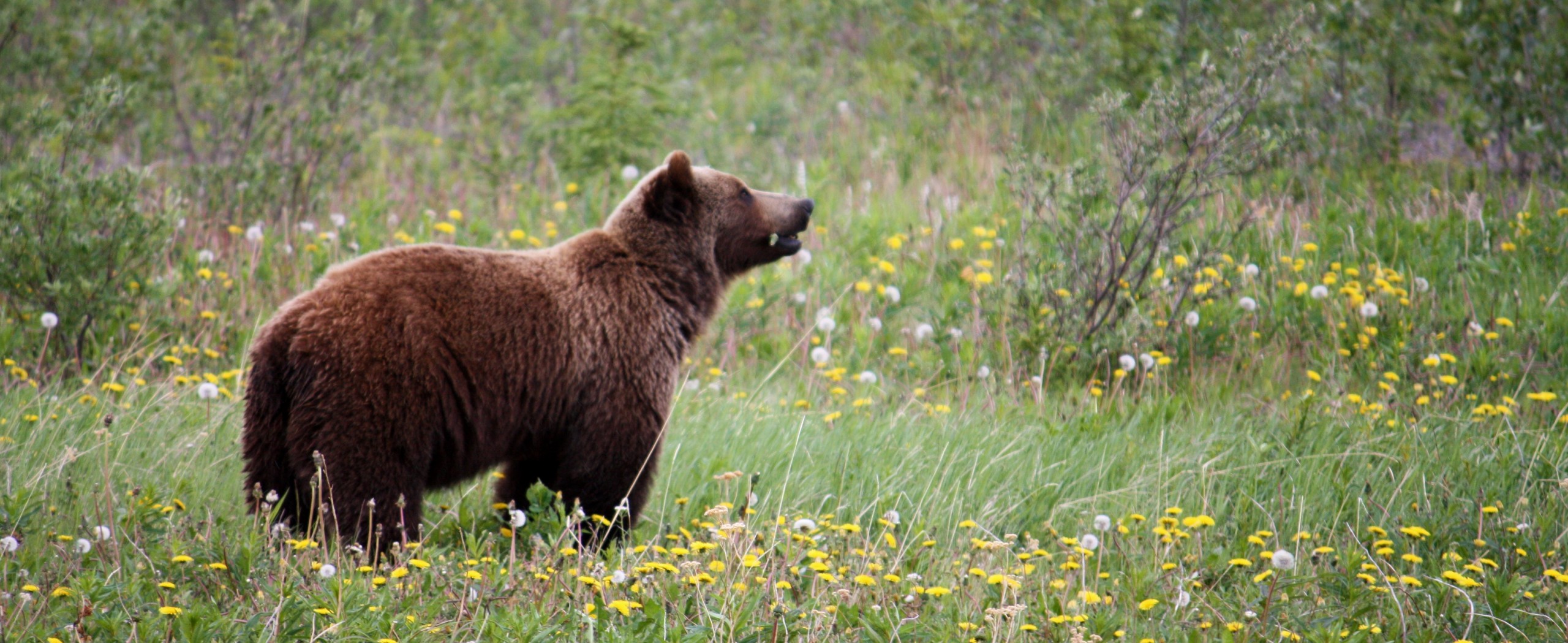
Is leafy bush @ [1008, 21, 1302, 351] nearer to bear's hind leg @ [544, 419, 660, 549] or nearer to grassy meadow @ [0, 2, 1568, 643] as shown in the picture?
grassy meadow @ [0, 2, 1568, 643]

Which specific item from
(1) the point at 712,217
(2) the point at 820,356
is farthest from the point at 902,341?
(1) the point at 712,217

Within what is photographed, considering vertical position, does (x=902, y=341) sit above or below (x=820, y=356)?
below

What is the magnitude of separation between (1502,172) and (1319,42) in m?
1.77

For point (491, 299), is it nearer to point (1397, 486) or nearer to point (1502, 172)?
point (1397, 486)

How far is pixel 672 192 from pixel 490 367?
1.28 metres

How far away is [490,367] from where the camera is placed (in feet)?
14.5

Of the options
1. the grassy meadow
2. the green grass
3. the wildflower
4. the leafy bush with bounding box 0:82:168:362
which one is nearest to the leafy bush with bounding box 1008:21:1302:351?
the grassy meadow

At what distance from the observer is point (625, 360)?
4.79 metres

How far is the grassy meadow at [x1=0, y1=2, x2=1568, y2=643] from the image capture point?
156 inches

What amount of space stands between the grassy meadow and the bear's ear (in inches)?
45.6

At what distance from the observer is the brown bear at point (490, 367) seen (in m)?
4.09

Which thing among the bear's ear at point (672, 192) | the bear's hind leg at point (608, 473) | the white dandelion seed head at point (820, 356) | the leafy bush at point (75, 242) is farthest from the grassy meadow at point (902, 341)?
the bear's ear at point (672, 192)

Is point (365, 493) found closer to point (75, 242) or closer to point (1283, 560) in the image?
point (1283, 560)

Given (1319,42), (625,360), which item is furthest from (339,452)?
(1319,42)
